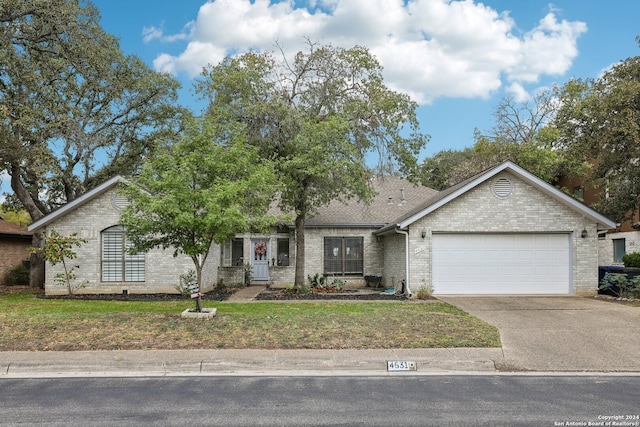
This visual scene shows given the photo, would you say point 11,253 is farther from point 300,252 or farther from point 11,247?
point 300,252

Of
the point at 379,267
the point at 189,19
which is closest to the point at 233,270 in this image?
the point at 379,267

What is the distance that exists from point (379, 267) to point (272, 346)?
510 inches

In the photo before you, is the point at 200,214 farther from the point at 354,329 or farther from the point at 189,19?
the point at 189,19

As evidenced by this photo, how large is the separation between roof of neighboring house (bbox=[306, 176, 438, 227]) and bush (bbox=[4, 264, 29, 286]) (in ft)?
45.5

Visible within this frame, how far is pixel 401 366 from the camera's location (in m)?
7.27

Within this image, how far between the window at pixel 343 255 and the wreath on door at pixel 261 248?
268cm

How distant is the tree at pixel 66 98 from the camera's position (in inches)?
690

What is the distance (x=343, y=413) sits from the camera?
17.5 ft

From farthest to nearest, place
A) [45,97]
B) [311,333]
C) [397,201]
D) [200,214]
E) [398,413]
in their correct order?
[397,201] < [45,97] < [200,214] < [311,333] < [398,413]

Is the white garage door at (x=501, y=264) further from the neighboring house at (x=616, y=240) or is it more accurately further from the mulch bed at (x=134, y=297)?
the neighboring house at (x=616, y=240)

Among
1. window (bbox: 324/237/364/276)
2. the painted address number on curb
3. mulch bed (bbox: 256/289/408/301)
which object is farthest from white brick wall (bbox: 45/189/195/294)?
the painted address number on curb

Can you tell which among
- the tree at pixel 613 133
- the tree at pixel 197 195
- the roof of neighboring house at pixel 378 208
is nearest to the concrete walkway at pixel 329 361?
the tree at pixel 197 195

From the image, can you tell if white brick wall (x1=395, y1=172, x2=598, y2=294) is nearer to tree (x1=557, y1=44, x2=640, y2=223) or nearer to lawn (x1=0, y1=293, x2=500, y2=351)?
tree (x1=557, y1=44, x2=640, y2=223)

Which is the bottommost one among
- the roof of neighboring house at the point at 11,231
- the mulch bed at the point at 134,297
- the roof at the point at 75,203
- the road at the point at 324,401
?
the road at the point at 324,401
